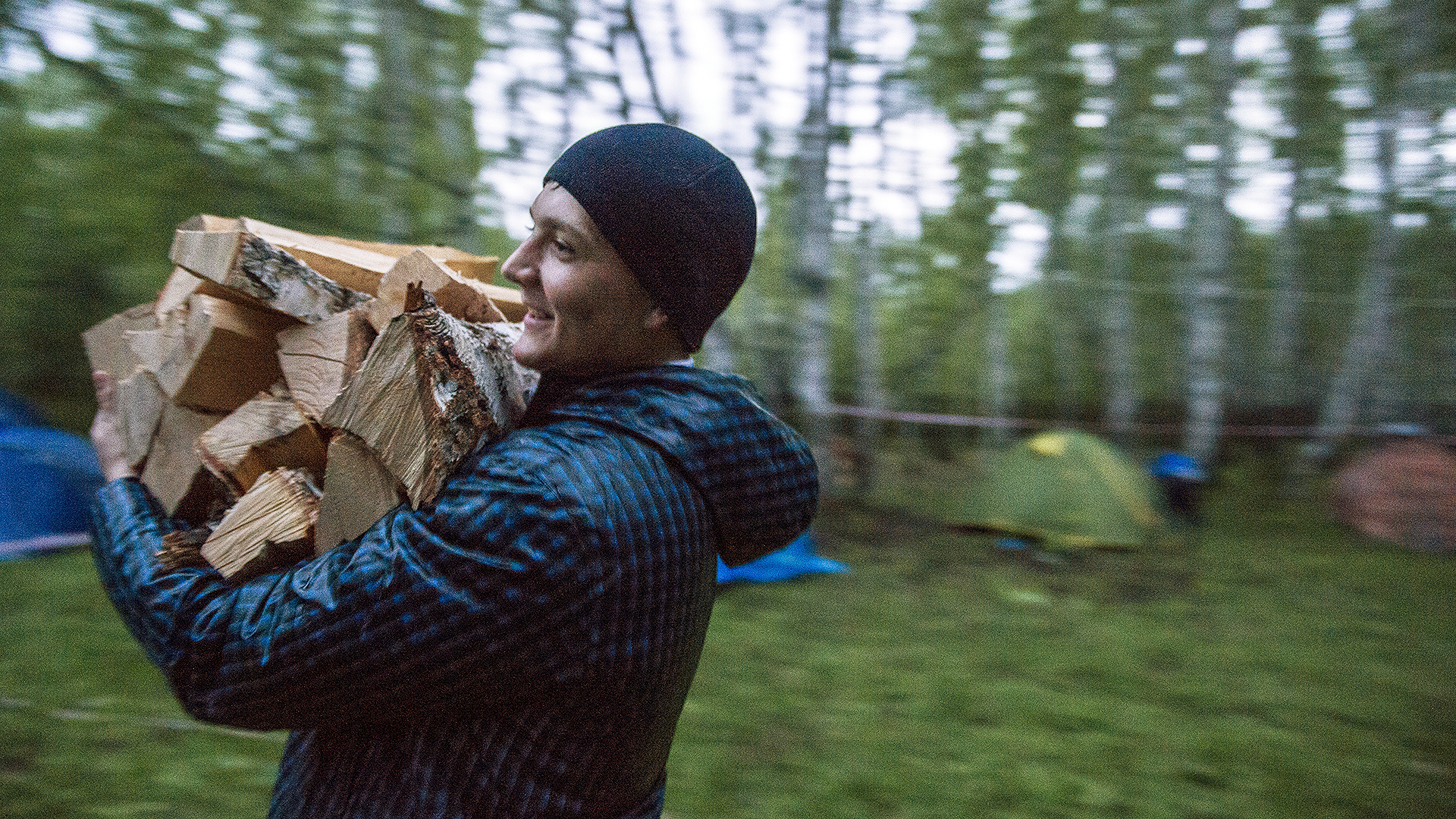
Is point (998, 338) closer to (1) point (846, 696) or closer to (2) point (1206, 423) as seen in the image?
(2) point (1206, 423)

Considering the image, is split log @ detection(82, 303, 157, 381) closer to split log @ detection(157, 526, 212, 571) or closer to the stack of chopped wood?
the stack of chopped wood

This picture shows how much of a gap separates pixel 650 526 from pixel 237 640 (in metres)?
0.48

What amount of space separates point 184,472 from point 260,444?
0.17 m

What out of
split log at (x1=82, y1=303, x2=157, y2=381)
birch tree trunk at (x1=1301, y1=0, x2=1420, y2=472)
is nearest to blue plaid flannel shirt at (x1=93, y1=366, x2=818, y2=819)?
split log at (x1=82, y1=303, x2=157, y2=381)

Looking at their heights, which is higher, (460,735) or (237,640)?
(237,640)

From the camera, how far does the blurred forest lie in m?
5.79

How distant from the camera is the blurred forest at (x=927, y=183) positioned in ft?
19.0

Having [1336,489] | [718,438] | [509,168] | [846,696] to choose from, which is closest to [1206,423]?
[1336,489]

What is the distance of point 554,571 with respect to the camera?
934 mm

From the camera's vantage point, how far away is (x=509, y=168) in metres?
6.21

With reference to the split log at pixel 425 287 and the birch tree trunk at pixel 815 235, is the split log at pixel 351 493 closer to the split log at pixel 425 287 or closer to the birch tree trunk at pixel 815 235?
the split log at pixel 425 287

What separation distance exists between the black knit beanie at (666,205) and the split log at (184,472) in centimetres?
67

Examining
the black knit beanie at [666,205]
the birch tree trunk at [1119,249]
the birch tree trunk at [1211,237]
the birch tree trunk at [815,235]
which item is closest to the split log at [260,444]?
the black knit beanie at [666,205]

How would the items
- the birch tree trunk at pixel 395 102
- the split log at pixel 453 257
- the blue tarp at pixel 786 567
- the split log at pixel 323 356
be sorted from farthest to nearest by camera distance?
the birch tree trunk at pixel 395 102
the blue tarp at pixel 786 567
the split log at pixel 453 257
the split log at pixel 323 356
